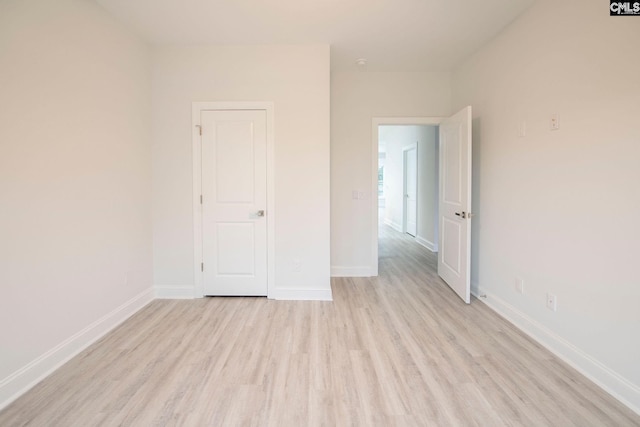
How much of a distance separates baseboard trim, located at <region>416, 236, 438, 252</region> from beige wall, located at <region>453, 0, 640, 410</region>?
2648 millimetres

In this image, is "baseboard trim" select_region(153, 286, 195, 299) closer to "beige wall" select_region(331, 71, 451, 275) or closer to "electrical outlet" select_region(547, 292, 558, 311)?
"beige wall" select_region(331, 71, 451, 275)

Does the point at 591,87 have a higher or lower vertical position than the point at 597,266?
higher

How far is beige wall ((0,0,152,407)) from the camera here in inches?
73.3

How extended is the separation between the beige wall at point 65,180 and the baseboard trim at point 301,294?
4.55 feet

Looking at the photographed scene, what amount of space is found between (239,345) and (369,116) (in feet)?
10.4

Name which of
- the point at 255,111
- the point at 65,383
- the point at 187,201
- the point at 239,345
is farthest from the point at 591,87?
the point at 65,383

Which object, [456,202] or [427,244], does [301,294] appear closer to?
[456,202]

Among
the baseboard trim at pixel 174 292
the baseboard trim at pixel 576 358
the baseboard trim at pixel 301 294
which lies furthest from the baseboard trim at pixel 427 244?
the baseboard trim at pixel 174 292

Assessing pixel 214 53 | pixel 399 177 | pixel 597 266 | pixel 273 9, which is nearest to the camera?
pixel 597 266

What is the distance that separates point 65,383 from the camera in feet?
6.42

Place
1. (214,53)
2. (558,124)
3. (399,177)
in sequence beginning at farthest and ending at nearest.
Result: (399,177)
(214,53)
(558,124)

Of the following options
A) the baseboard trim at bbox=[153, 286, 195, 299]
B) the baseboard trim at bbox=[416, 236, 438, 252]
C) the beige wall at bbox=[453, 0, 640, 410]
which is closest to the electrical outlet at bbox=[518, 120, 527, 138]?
the beige wall at bbox=[453, 0, 640, 410]

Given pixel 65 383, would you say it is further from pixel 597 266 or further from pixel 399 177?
pixel 399 177

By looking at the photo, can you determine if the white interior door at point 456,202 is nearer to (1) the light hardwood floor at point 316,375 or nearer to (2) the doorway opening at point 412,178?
(1) the light hardwood floor at point 316,375
